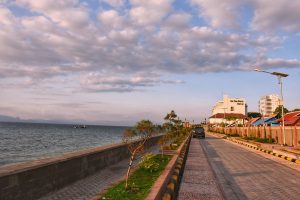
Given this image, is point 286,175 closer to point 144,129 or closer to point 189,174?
point 189,174

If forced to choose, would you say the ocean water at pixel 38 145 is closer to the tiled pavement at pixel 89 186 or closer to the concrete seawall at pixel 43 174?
the tiled pavement at pixel 89 186

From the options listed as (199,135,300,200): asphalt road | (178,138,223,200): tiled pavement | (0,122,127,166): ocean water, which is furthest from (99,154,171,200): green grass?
(0,122,127,166): ocean water

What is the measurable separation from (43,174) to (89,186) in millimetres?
2688

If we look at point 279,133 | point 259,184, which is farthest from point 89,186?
point 279,133

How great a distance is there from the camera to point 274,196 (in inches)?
433

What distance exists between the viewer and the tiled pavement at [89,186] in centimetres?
1035

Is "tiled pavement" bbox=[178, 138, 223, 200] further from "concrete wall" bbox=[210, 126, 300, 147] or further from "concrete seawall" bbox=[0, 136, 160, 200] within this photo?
"concrete wall" bbox=[210, 126, 300, 147]

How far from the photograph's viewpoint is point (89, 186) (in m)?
12.3

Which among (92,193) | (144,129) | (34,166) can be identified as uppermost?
(144,129)

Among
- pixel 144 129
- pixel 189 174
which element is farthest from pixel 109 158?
pixel 144 129

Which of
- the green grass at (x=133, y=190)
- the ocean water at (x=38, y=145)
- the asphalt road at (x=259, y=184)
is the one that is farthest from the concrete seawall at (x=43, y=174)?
the ocean water at (x=38, y=145)

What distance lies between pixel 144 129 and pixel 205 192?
304 centimetres

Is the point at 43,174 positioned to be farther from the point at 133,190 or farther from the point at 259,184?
the point at 259,184

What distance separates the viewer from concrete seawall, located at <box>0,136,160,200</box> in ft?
26.9
